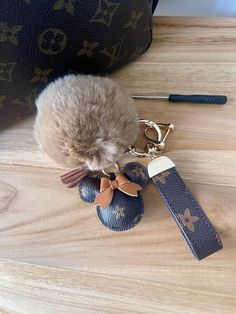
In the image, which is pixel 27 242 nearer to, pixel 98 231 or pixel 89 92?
pixel 98 231

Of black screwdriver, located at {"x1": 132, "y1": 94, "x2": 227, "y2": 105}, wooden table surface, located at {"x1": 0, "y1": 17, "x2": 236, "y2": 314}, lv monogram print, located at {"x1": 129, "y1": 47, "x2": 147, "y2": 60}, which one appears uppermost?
lv monogram print, located at {"x1": 129, "y1": 47, "x2": 147, "y2": 60}

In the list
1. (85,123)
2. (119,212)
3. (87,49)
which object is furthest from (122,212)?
(87,49)

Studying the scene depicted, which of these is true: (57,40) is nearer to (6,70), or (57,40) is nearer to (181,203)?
(6,70)

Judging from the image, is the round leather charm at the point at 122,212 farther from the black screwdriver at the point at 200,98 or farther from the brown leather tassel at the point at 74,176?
the black screwdriver at the point at 200,98

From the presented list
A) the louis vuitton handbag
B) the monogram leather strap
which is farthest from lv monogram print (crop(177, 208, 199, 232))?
the louis vuitton handbag

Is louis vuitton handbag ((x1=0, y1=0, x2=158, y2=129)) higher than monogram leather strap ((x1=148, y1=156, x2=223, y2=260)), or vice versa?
louis vuitton handbag ((x1=0, y1=0, x2=158, y2=129))

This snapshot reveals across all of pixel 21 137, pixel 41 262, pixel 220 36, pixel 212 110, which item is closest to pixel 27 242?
pixel 41 262

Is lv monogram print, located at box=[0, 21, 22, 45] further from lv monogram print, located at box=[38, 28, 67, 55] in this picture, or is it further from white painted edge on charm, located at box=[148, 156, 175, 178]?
white painted edge on charm, located at box=[148, 156, 175, 178]
